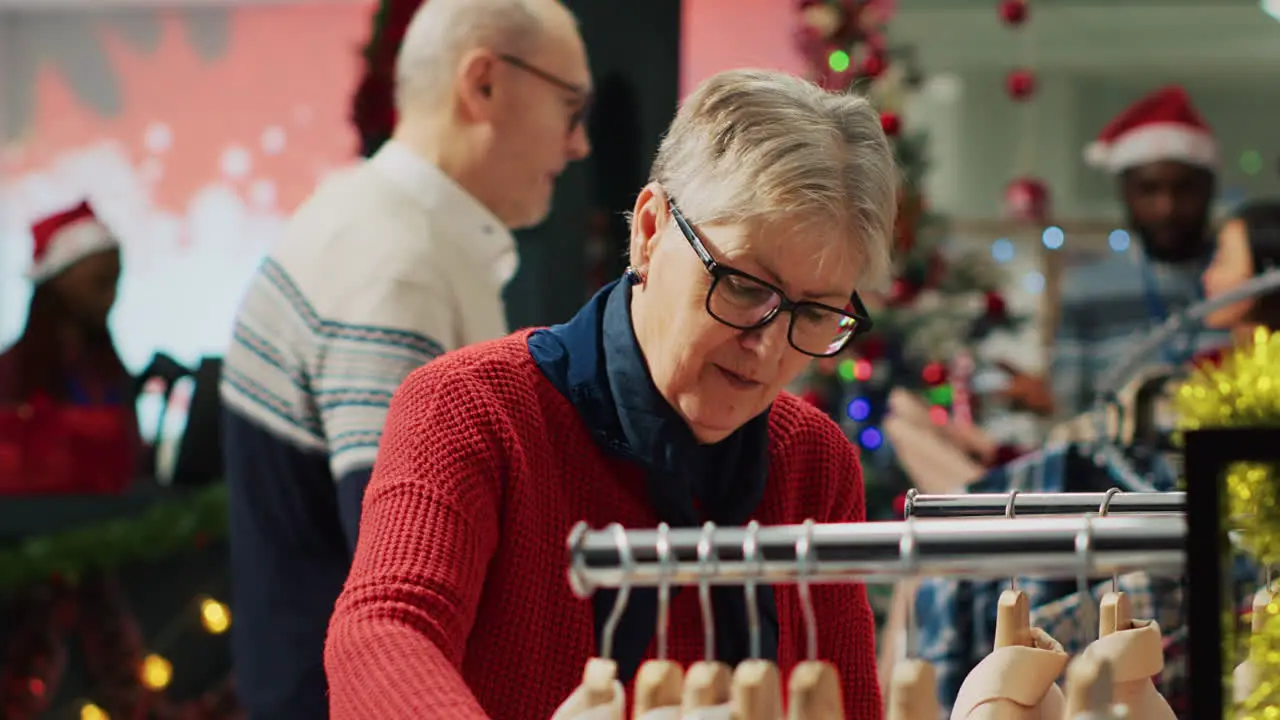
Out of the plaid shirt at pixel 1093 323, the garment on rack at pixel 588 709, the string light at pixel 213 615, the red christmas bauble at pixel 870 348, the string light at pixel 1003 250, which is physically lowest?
the string light at pixel 213 615

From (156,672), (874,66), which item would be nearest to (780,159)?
(874,66)

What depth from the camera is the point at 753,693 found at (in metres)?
0.95

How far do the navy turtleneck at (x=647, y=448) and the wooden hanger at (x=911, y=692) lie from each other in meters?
0.36

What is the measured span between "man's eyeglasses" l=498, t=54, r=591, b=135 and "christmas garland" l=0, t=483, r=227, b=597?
2.35m

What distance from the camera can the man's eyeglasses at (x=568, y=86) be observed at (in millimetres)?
2045

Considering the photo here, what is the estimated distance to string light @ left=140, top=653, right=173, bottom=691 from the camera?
13.4 feet

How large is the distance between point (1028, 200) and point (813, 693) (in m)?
5.85

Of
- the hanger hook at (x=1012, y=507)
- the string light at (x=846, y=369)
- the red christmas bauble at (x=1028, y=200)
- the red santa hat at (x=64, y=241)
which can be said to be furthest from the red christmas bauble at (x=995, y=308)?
the hanger hook at (x=1012, y=507)

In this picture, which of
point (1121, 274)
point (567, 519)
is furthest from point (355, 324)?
point (1121, 274)

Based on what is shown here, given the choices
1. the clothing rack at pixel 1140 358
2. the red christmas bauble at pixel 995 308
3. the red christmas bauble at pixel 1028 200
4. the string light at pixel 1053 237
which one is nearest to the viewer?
the clothing rack at pixel 1140 358

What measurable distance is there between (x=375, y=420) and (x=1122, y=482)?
3.97 feet

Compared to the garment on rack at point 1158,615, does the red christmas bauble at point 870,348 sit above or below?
below

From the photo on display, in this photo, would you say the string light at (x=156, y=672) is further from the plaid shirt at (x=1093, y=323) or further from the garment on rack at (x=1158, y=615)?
the plaid shirt at (x=1093, y=323)

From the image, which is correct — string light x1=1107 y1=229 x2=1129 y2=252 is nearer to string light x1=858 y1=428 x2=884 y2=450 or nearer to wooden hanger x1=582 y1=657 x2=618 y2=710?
string light x1=858 y1=428 x2=884 y2=450
